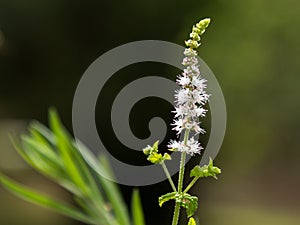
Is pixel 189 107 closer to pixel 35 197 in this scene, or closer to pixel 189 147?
pixel 189 147

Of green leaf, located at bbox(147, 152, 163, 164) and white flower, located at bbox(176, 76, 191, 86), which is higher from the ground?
white flower, located at bbox(176, 76, 191, 86)

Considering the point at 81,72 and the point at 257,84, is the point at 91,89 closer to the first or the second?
the point at 81,72

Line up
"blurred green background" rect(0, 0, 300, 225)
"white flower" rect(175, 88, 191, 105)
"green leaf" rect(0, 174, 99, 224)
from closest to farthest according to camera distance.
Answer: "white flower" rect(175, 88, 191, 105) < "green leaf" rect(0, 174, 99, 224) < "blurred green background" rect(0, 0, 300, 225)

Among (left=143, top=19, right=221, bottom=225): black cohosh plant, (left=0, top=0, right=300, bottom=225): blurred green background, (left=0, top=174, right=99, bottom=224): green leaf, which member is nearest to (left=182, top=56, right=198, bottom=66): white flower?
(left=143, top=19, right=221, bottom=225): black cohosh plant

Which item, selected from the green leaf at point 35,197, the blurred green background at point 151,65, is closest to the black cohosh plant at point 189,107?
the green leaf at point 35,197

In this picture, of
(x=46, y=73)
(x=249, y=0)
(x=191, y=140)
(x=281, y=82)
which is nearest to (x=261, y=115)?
(x=281, y=82)

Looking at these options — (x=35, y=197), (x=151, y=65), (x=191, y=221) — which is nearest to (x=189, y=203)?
(x=191, y=221)

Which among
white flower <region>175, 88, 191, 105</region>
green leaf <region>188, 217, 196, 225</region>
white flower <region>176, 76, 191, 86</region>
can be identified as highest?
white flower <region>176, 76, 191, 86</region>

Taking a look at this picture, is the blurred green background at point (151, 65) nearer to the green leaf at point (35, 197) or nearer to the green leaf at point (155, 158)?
the green leaf at point (35, 197)

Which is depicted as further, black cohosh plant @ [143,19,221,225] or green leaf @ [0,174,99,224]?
green leaf @ [0,174,99,224]

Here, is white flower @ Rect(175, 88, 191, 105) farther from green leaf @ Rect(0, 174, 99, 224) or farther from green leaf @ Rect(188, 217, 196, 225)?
green leaf @ Rect(0, 174, 99, 224)
